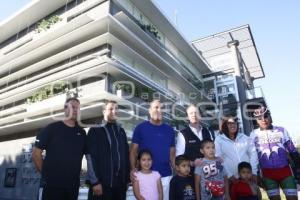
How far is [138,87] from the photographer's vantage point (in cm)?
2014

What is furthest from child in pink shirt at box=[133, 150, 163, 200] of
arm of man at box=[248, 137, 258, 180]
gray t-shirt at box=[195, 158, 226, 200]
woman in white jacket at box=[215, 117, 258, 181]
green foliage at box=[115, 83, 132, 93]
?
green foliage at box=[115, 83, 132, 93]

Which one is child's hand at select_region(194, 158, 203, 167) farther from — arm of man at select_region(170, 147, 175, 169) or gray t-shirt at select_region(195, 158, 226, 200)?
arm of man at select_region(170, 147, 175, 169)

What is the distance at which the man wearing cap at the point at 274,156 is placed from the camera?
4910mm

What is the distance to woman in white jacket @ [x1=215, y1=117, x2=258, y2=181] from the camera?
16.6 feet

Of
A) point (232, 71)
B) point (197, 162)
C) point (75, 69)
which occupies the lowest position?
point (197, 162)

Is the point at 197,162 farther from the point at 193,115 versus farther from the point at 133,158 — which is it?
the point at 133,158

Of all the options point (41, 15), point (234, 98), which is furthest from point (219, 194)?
point (234, 98)

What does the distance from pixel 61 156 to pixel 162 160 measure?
163cm

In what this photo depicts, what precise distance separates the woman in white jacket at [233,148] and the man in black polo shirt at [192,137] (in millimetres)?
331

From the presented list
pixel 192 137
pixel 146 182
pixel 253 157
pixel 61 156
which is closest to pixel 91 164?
pixel 61 156

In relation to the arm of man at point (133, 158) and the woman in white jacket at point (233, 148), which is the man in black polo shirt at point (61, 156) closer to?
the arm of man at point (133, 158)

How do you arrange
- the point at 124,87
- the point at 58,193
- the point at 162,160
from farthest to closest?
the point at 124,87 < the point at 162,160 < the point at 58,193

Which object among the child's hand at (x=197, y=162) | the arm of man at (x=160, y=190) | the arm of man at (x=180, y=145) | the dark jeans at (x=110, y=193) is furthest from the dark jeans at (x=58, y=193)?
the child's hand at (x=197, y=162)

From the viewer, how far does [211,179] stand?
4.52 m
